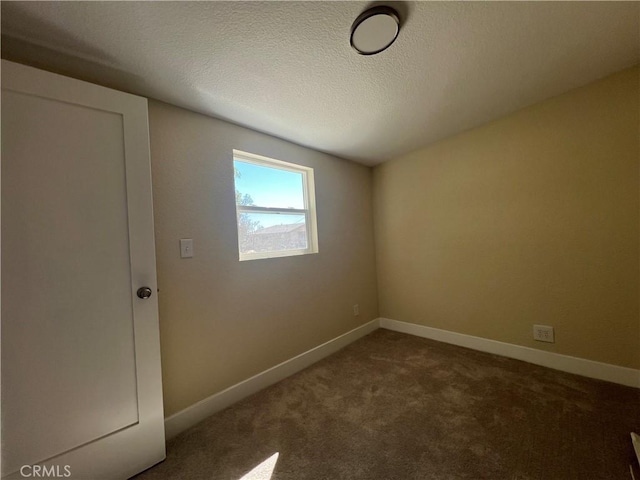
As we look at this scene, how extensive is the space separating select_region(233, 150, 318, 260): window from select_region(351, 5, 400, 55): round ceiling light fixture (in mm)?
1162

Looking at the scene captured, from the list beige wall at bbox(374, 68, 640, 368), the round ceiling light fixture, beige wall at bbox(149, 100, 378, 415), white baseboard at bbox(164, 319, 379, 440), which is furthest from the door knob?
beige wall at bbox(374, 68, 640, 368)

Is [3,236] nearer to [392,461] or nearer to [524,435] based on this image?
[392,461]

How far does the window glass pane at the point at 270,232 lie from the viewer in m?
2.01

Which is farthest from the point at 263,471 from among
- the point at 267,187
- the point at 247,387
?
the point at 267,187

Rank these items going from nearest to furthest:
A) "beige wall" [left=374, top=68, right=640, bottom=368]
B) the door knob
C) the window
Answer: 1. the door knob
2. "beige wall" [left=374, top=68, right=640, bottom=368]
3. the window

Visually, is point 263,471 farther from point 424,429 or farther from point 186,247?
point 186,247

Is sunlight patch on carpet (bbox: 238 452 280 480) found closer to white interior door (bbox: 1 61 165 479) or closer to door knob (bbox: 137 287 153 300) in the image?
white interior door (bbox: 1 61 165 479)

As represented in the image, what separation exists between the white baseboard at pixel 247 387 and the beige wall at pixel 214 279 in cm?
5

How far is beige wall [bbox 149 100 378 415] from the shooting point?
1551mm

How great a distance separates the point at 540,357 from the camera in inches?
78.4

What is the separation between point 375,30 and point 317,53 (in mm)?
306

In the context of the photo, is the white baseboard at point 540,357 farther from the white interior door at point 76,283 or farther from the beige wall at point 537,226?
the white interior door at point 76,283

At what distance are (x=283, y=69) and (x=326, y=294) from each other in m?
1.95

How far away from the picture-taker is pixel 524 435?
1.31 m
